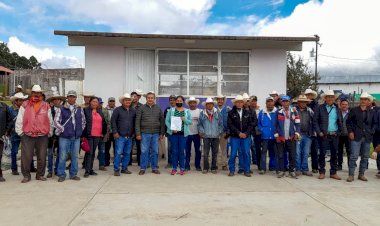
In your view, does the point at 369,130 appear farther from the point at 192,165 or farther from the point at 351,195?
the point at 192,165

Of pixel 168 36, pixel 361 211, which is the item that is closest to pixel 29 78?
pixel 168 36

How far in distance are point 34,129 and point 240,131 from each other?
15.2 ft

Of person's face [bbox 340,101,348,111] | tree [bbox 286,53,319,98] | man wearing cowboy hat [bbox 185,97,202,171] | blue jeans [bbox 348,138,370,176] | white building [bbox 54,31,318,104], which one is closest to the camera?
blue jeans [bbox 348,138,370,176]

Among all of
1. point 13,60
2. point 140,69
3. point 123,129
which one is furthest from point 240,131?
point 13,60

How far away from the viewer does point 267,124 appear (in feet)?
29.0

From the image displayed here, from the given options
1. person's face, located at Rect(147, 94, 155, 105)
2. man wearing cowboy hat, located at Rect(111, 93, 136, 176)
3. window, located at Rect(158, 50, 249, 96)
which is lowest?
man wearing cowboy hat, located at Rect(111, 93, 136, 176)

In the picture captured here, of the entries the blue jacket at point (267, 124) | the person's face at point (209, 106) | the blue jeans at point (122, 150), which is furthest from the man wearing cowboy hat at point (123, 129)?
the blue jacket at point (267, 124)

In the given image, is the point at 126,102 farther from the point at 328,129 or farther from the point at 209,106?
the point at 328,129

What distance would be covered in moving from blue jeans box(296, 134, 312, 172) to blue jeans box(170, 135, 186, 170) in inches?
109

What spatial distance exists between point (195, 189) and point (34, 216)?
3.00m

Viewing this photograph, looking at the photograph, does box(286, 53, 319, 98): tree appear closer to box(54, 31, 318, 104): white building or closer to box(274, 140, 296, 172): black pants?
box(54, 31, 318, 104): white building

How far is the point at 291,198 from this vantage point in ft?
21.5

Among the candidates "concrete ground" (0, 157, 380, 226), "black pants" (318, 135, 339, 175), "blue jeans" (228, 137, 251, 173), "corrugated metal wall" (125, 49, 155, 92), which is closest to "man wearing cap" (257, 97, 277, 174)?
"blue jeans" (228, 137, 251, 173)

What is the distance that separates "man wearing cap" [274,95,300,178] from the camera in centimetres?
856
